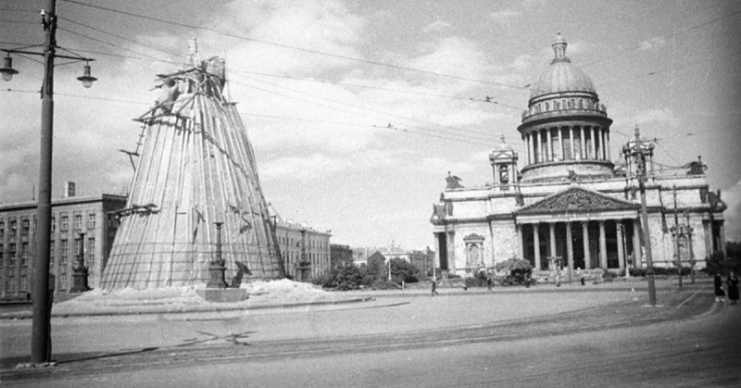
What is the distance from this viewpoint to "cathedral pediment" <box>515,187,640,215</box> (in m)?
79.1

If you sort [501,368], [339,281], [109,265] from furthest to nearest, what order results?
[339,281], [109,265], [501,368]

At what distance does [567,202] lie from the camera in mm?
80562

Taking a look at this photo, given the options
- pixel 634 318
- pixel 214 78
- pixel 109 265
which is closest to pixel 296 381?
pixel 634 318

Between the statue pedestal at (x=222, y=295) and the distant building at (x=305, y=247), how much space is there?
57182 mm

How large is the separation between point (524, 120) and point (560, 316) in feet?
256

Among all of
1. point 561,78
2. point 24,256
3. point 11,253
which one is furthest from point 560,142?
point 11,253

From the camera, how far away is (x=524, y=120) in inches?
3735

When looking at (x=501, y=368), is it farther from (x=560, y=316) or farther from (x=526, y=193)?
(x=526, y=193)

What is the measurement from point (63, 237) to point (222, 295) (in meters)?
49.8

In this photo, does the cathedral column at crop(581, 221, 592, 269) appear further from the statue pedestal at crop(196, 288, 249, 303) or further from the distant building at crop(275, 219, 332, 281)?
the statue pedestal at crop(196, 288, 249, 303)

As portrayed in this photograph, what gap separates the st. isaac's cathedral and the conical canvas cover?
4534 cm

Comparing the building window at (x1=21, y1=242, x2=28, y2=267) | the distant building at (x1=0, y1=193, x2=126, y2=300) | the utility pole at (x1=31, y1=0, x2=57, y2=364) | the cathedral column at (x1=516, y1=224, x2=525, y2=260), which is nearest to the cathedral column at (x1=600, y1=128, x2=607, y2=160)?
the cathedral column at (x1=516, y1=224, x2=525, y2=260)

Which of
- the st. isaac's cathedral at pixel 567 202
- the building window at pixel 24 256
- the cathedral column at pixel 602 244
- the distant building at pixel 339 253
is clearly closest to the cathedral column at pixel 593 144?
the st. isaac's cathedral at pixel 567 202

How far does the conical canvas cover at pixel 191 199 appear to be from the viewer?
40.9 metres
